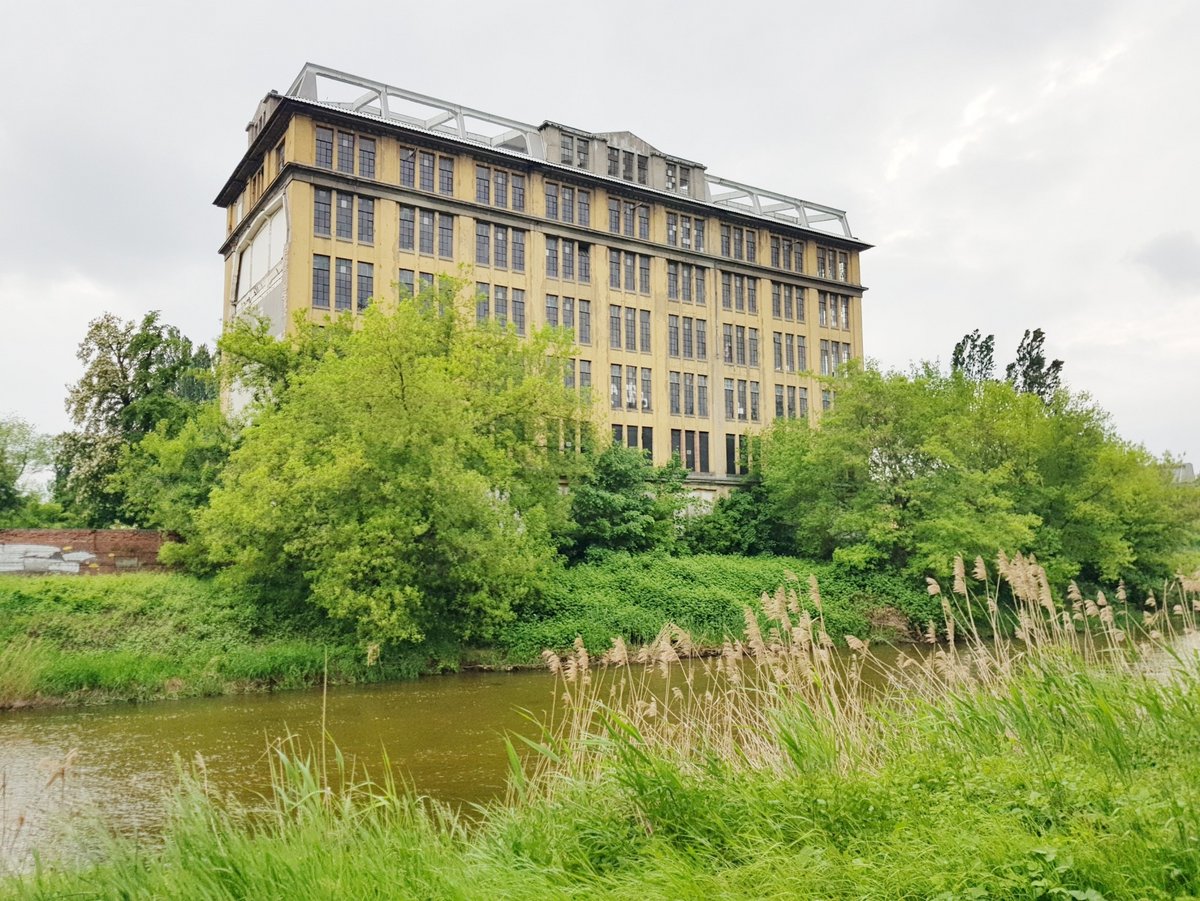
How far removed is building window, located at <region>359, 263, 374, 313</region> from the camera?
34469 millimetres

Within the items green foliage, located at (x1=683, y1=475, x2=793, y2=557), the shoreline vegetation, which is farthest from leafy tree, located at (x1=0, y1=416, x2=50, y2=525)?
the shoreline vegetation

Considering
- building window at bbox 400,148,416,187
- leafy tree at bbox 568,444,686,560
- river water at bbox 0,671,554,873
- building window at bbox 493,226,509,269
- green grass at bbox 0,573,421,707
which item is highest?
building window at bbox 400,148,416,187

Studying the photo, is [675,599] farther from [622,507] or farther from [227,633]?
[227,633]

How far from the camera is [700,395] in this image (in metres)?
43.3

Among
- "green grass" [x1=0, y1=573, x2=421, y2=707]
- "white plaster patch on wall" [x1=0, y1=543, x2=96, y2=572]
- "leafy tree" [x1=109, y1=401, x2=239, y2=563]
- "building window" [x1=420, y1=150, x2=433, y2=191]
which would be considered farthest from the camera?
"building window" [x1=420, y1=150, x2=433, y2=191]

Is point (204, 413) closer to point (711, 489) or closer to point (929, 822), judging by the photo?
point (711, 489)

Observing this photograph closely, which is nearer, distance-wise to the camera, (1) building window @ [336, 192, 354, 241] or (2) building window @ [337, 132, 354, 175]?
(1) building window @ [336, 192, 354, 241]

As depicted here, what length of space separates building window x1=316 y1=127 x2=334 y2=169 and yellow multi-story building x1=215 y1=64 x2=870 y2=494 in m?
0.07

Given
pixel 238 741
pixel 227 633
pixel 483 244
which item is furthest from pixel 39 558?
pixel 483 244

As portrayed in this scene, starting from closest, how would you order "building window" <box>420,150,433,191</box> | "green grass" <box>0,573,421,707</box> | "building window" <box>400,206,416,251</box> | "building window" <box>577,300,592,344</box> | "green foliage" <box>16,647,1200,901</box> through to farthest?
"green foliage" <box>16,647,1200,901</box>
"green grass" <box>0,573,421,707</box>
"building window" <box>400,206,416,251</box>
"building window" <box>420,150,433,191</box>
"building window" <box>577,300,592,344</box>

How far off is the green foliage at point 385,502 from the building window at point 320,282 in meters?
8.64

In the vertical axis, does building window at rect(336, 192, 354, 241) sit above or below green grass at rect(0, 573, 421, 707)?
above

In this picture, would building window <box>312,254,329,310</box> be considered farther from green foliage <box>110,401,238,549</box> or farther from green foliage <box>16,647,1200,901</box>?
green foliage <box>16,647,1200,901</box>

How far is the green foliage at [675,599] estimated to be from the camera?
25.4 m
